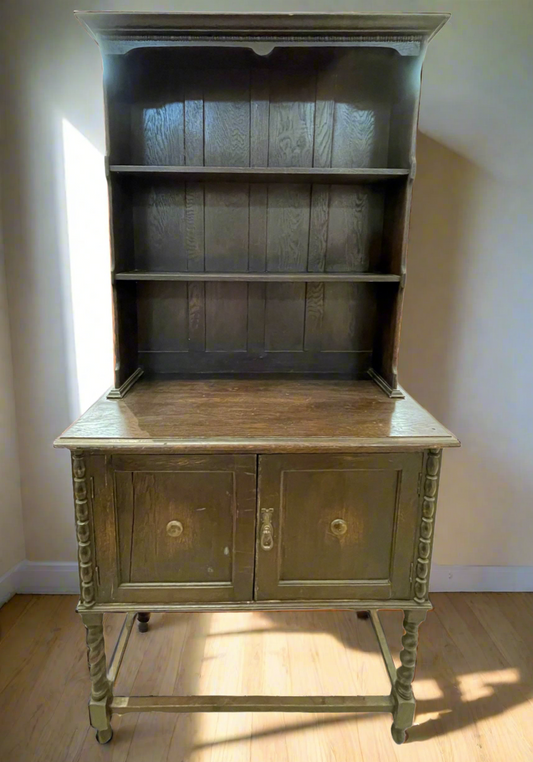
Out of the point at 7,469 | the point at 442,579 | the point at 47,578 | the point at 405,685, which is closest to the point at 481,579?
the point at 442,579

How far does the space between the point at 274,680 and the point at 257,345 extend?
4.05ft

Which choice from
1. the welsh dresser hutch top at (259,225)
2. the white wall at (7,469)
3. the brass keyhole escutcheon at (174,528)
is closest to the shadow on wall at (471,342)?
the welsh dresser hutch top at (259,225)

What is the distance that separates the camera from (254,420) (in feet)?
4.82

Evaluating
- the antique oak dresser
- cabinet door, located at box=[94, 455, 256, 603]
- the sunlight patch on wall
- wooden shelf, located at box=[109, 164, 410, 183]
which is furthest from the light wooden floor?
wooden shelf, located at box=[109, 164, 410, 183]

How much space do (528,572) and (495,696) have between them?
674mm

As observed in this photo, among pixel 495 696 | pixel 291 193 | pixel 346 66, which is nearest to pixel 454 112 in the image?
pixel 346 66

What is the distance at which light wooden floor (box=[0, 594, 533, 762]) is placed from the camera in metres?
1.58

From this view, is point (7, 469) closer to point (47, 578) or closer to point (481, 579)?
point (47, 578)

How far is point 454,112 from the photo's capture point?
1.89 meters

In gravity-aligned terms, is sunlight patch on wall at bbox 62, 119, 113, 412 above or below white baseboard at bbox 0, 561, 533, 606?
above

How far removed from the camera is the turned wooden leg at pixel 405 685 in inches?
60.8

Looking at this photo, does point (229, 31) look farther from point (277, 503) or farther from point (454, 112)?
point (277, 503)

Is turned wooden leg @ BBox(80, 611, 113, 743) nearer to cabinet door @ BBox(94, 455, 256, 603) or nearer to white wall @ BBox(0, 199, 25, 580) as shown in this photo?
cabinet door @ BBox(94, 455, 256, 603)

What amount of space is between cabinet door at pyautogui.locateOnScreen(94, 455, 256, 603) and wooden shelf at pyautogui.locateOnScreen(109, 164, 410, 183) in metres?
0.87
